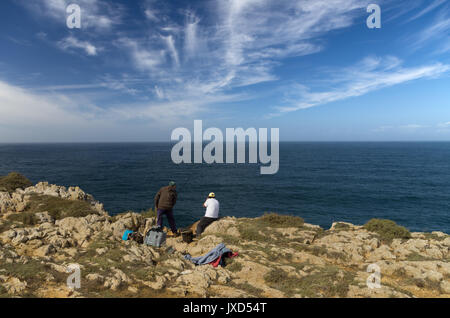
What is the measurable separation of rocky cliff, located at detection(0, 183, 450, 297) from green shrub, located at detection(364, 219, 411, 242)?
0.29 ft

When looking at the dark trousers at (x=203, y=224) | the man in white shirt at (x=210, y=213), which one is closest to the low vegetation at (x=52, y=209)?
the dark trousers at (x=203, y=224)

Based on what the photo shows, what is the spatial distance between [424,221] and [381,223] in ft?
84.6

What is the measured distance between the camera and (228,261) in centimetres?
870

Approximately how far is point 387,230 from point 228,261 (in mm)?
10619

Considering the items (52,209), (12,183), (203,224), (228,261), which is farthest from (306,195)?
(12,183)

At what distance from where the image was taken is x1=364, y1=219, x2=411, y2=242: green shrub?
1290cm

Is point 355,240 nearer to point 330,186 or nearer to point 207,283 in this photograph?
point 207,283

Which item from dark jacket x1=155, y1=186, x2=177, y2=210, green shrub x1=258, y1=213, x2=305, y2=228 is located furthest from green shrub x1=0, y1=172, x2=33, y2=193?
green shrub x1=258, y1=213, x2=305, y2=228

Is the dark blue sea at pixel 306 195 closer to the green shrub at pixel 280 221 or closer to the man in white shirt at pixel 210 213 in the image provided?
the green shrub at pixel 280 221

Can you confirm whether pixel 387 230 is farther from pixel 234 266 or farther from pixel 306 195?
pixel 306 195

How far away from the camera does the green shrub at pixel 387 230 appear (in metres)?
12.9

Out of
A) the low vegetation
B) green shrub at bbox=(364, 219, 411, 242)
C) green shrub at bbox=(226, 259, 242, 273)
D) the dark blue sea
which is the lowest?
the dark blue sea

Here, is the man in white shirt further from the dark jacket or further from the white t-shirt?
the dark jacket
